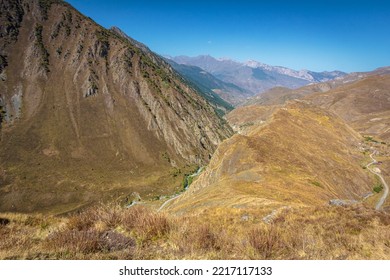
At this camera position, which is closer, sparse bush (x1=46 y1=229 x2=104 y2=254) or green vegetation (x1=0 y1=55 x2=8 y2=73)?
sparse bush (x1=46 y1=229 x2=104 y2=254)

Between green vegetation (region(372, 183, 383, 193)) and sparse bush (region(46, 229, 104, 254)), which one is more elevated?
sparse bush (region(46, 229, 104, 254))

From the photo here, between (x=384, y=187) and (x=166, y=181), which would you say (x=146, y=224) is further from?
(x=166, y=181)

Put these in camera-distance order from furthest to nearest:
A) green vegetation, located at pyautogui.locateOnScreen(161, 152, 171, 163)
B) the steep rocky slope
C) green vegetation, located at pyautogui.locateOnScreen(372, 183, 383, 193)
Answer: green vegetation, located at pyautogui.locateOnScreen(161, 152, 171, 163)
green vegetation, located at pyautogui.locateOnScreen(372, 183, 383, 193)
the steep rocky slope

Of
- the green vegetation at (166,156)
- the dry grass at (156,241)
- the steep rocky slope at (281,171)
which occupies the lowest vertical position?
the green vegetation at (166,156)

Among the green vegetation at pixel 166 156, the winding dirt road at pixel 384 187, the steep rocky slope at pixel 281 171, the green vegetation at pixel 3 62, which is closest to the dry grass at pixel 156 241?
the steep rocky slope at pixel 281 171

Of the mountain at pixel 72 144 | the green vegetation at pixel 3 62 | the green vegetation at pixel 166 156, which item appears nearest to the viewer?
the mountain at pixel 72 144

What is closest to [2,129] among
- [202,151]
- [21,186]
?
[21,186]

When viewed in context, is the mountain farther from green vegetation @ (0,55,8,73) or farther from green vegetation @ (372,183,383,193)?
green vegetation @ (372,183,383,193)

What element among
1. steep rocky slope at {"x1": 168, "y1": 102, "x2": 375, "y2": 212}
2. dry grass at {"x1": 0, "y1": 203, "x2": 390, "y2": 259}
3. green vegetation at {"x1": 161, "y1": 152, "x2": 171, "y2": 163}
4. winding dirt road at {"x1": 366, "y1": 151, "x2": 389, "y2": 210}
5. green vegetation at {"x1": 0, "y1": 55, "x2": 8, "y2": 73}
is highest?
green vegetation at {"x1": 0, "y1": 55, "x2": 8, "y2": 73}

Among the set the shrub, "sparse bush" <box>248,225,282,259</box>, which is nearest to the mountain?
the shrub

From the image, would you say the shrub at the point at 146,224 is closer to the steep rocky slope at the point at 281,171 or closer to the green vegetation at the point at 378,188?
the steep rocky slope at the point at 281,171
